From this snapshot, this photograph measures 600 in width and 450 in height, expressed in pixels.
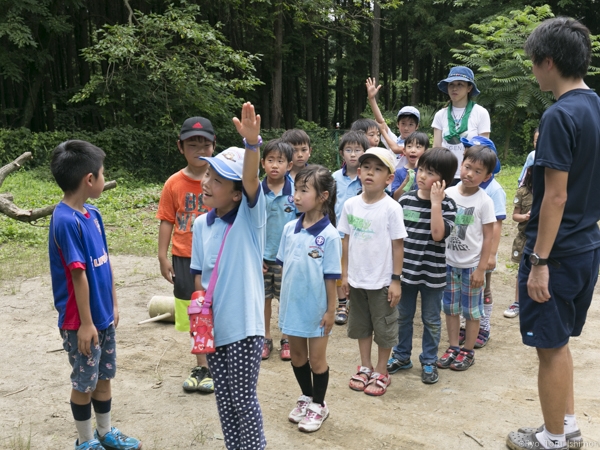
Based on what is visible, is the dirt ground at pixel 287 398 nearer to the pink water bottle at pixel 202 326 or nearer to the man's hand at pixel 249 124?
the pink water bottle at pixel 202 326

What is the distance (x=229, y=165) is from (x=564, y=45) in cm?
178

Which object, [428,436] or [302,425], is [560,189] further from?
[302,425]

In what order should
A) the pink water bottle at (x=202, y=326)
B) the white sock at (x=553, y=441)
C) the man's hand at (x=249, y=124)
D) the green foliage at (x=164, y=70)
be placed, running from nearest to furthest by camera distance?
1. the man's hand at (x=249, y=124)
2. the pink water bottle at (x=202, y=326)
3. the white sock at (x=553, y=441)
4. the green foliage at (x=164, y=70)

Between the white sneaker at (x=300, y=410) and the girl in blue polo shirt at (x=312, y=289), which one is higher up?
the girl in blue polo shirt at (x=312, y=289)

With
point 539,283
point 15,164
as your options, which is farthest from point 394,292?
point 15,164

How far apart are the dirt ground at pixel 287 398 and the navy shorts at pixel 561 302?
2.37 feet

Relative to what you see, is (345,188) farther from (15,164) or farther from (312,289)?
(15,164)

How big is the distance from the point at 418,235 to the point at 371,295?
58 centimetres

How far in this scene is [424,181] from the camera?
4074mm

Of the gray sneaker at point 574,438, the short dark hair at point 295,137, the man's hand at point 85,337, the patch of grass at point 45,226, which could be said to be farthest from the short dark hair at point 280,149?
the patch of grass at point 45,226

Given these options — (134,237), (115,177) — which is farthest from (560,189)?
(115,177)

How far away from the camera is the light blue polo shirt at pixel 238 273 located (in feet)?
8.85

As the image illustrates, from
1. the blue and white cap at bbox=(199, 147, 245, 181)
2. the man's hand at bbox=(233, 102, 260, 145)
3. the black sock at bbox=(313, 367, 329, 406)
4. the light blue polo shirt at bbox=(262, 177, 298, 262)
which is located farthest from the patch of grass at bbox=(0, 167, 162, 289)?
the man's hand at bbox=(233, 102, 260, 145)

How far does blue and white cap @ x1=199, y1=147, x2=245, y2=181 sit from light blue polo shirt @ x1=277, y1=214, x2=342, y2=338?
92 cm
